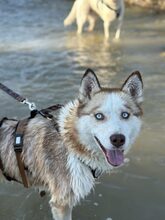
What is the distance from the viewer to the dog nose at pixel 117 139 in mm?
3076

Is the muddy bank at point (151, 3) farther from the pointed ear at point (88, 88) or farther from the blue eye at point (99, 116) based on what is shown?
the blue eye at point (99, 116)

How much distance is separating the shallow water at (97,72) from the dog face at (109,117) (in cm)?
109

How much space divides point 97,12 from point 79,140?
27.4ft

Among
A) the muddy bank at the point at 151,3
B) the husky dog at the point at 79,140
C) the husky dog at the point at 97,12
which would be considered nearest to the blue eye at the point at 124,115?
the husky dog at the point at 79,140

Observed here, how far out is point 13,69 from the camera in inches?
321

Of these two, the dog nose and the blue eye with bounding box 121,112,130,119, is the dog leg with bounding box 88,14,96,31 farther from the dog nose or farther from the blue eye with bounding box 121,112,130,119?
the dog nose

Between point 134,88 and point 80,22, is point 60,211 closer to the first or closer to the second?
point 134,88

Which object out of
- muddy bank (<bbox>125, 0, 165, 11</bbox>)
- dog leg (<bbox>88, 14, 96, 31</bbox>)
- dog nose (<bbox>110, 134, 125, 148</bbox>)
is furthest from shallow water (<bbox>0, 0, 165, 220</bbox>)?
dog nose (<bbox>110, 134, 125, 148</bbox>)

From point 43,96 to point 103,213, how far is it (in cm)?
298

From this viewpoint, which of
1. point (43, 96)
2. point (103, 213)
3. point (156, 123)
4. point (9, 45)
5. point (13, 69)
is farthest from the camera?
point (9, 45)

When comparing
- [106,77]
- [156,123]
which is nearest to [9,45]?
[106,77]

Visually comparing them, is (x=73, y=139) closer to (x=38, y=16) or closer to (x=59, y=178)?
(x=59, y=178)

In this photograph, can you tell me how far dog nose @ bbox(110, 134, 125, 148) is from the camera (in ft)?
10.1

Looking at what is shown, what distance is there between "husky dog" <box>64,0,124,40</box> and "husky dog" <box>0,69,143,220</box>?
7152mm
